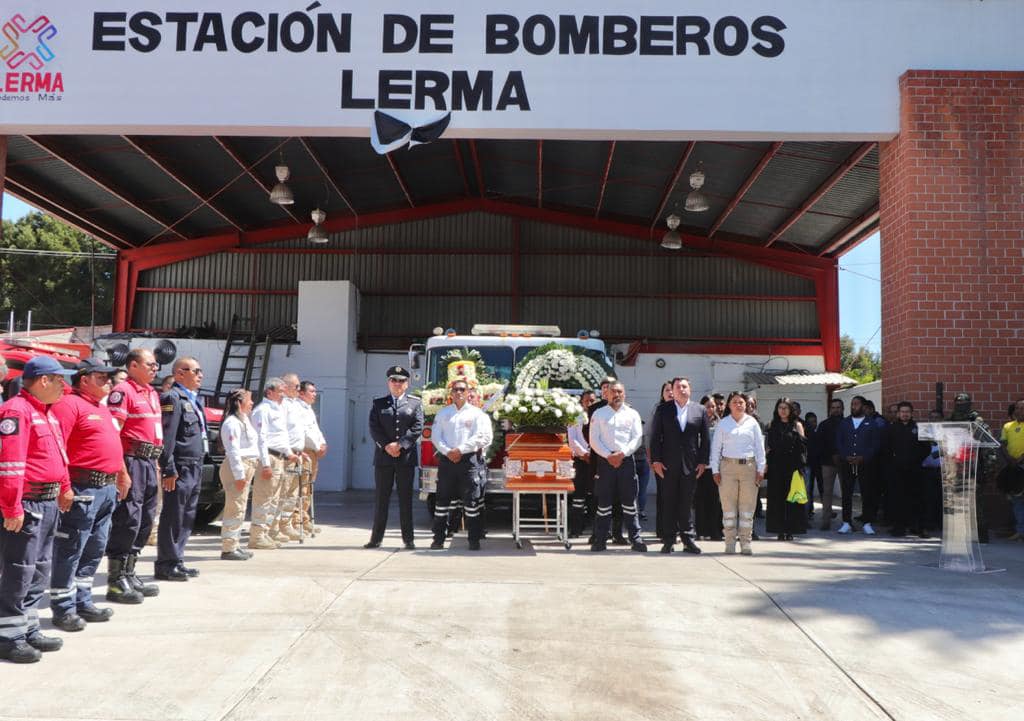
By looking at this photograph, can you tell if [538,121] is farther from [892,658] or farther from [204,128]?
[892,658]

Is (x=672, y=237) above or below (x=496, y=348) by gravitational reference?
above

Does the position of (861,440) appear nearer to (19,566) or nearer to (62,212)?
(19,566)

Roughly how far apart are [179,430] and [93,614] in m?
1.86

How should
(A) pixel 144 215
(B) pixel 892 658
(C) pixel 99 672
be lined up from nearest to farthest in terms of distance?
(C) pixel 99 672, (B) pixel 892 658, (A) pixel 144 215

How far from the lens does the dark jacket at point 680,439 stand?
9352 millimetres

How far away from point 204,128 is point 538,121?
4268 mm

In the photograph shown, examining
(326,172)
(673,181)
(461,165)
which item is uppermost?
(461,165)

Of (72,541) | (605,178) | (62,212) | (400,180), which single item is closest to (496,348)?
(72,541)

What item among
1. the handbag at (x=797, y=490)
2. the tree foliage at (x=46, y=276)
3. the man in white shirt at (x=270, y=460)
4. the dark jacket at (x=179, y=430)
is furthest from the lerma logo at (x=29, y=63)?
the tree foliage at (x=46, y=276)

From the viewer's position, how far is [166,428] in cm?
716

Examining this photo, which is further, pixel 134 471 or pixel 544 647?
pixel 134 471

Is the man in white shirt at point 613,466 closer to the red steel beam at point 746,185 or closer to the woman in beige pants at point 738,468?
the woman in beige pants at point 738,468

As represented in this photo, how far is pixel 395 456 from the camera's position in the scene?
935 centimetres

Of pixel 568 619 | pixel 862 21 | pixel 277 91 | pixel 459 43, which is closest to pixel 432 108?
pixel 459 43
